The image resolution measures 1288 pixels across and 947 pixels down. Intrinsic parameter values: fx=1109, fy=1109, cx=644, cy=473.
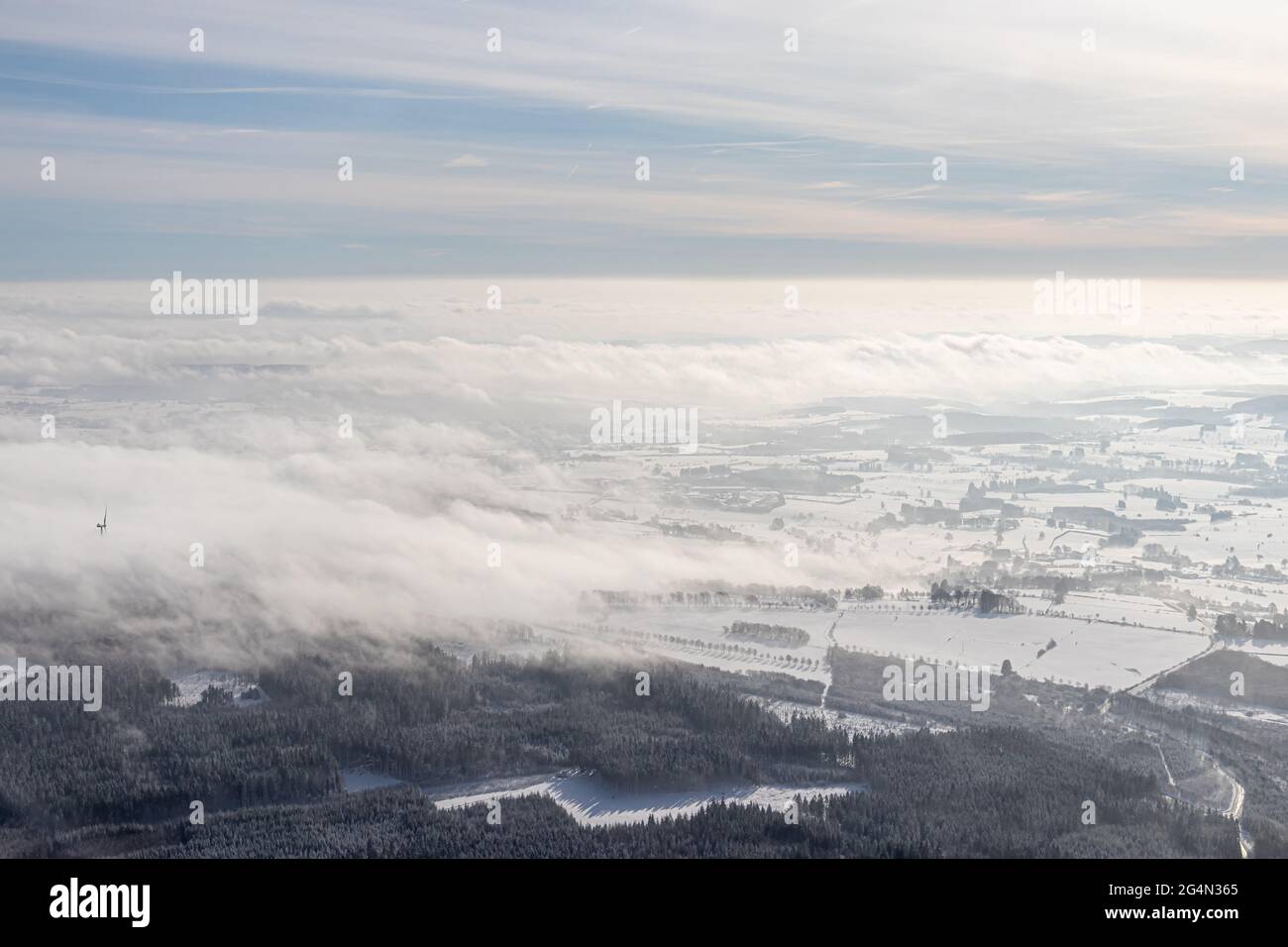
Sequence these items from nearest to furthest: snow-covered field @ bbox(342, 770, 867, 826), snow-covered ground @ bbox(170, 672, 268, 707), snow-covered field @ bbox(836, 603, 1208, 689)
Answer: snow-covered field @ bbox(342, 770, 867, 826), snow-covered ground @ bbox(170, 672, 268, 707), snow-covered field @ bbox(836, 603, 1208, 689)

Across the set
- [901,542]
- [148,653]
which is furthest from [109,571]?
[901,542]

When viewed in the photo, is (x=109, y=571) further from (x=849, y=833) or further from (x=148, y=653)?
(x=849, y=833)

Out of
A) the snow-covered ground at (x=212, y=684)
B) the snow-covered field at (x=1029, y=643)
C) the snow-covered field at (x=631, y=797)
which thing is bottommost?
the snow-covered field at (x=631, y=797)

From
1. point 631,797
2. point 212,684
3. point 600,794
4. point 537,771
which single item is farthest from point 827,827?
point 212,684

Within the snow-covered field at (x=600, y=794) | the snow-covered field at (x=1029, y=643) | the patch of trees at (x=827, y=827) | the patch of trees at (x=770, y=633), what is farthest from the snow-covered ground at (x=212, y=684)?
the snow-covered field at (x=1029, y=643)

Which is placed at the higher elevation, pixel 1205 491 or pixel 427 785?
pixel 1205 491

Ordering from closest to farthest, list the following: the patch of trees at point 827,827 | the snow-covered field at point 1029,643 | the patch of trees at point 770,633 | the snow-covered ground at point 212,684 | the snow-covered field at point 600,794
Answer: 1. the patch of trees at point 827,827
2. the snow-covered field at point 600,794
3. the snow-covered ground at point 212,684
4. the snow-covered field at point 1029,643
5. the patch of trees at point 770,633

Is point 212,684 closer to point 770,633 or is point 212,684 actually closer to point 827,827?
point 770,633

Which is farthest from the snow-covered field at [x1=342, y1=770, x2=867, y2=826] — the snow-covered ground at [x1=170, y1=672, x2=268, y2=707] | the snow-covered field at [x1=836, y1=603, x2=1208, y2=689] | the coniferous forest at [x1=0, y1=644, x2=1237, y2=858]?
the snow-covered field at [x1=836, y1=603, x2=1208, y2=689]

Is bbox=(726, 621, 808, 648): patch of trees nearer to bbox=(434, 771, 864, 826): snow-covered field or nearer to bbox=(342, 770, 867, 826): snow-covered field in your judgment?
bbox=(342, 770, 867, 826): snow-covered field

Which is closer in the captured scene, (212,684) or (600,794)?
(600,794)

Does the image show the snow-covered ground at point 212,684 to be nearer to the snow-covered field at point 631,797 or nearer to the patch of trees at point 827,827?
the patch of trees at point 827,827
